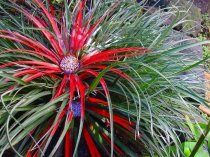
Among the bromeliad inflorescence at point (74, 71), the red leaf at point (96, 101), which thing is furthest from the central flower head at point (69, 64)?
the red leaf at point (96, 101)

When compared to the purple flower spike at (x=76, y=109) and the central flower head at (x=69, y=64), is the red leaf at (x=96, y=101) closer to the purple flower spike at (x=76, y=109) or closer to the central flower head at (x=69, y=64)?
the purple flower spike at (x=76, y=109)

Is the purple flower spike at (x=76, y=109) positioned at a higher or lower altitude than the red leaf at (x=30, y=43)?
lower

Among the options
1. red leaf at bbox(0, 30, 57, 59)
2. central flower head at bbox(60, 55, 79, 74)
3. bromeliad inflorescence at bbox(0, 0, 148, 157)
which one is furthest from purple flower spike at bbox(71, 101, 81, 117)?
red leaf at bbox(0, 30, 57, 59)

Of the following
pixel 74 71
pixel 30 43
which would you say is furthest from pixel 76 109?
pixel 30 43

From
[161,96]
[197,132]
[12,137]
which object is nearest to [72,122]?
[12,137]

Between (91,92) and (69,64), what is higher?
(69,64)

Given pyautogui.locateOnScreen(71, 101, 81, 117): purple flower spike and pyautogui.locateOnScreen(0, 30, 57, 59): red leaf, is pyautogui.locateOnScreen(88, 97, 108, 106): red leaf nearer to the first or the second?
pyautogui.locateOnScreen(71, 101, 81, 117): purple flower spike

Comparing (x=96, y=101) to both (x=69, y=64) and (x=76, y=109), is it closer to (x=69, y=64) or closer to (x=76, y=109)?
(x=76, y=109)
